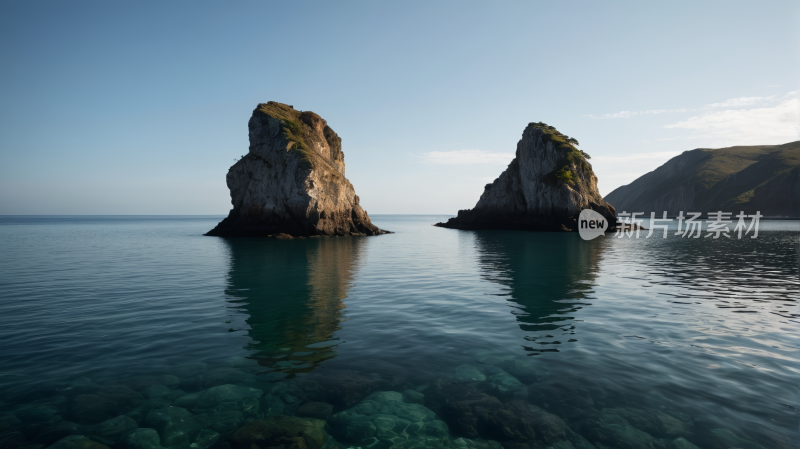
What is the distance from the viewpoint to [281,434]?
692 cm

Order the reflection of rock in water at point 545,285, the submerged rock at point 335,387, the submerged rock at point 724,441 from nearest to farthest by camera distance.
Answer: the submerged rock at point 724,441
the submerged rock at point 335,387
the reflection of rock in water at point 545,285

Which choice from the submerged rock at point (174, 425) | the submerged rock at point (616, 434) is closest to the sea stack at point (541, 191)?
the submerged rock at point (616, 434)

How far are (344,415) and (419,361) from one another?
3.14 meters

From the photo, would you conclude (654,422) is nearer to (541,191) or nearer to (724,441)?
(724,441)

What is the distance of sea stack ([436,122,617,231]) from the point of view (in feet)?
288

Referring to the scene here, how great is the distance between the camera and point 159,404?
8008 mm

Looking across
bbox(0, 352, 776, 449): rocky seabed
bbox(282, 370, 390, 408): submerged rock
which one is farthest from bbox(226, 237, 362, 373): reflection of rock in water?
bbox(0, 352, 776, 449): rocky seabed

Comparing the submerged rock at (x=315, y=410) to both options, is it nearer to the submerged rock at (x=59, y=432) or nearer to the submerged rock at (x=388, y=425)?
the submerged rock at (x=388, y=425)

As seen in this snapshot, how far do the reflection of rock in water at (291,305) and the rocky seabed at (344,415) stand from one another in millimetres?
1686

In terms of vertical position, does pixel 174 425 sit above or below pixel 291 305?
below

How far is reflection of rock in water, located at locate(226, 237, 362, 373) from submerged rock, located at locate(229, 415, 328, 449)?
2421mm

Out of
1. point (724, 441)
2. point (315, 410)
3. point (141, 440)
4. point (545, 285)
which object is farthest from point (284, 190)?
point (724, 441)

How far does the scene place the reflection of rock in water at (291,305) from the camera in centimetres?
1102

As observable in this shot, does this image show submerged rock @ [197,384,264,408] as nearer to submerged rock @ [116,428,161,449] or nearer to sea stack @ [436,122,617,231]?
submerged rock @ [116,428,161,449]
